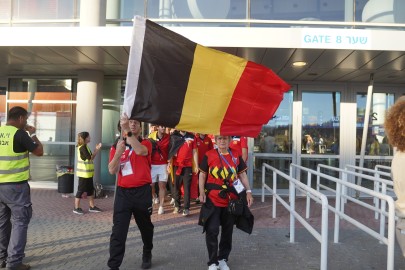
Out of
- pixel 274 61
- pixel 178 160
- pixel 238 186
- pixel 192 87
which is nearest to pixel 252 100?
pixel 192 87

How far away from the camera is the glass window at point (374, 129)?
10.2m

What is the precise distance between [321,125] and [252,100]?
6.61 metres

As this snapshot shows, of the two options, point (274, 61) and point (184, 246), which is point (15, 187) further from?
point (274, 61)

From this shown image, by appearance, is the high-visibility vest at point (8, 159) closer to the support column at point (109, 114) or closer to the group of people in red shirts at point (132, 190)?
the group of people in red shirts at point (132, 190)

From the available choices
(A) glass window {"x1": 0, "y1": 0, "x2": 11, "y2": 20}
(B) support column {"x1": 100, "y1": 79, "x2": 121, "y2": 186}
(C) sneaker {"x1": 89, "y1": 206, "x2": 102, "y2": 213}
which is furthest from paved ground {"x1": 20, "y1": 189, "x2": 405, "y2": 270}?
(A) glass window {"x1": 0, "y1": 0, "x2": 11, "y2": 20}

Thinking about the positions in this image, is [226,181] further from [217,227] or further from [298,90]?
[298,90]

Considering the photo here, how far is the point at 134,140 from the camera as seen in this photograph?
162 inches

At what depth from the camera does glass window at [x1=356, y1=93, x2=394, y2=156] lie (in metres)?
10.2

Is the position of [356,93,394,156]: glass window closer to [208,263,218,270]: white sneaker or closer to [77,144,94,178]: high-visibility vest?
[77,144,94,178]: high-visibility vest

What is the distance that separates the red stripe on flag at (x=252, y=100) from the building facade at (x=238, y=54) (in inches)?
120

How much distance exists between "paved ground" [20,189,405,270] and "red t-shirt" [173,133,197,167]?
104 centimetres

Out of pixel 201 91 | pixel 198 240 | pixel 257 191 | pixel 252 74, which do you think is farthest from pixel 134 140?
pixel 257 191

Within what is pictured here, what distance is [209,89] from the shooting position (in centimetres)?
404

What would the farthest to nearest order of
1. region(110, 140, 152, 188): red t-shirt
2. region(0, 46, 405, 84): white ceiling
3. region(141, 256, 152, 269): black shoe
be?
1. region(0, 46, 405, 84): white ceiling
2. region(141, 256, 152, 269): black shoe
3. region(110, 140, 152, 188): red t-shirt
